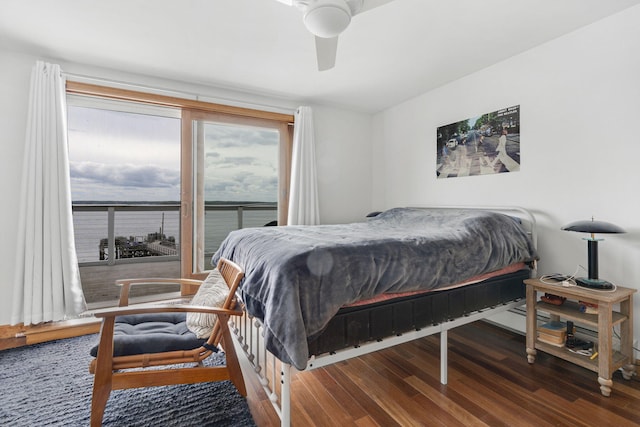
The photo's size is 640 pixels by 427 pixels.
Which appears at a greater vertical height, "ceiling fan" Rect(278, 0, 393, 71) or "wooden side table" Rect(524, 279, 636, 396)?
"ceiling fan" Rect(278, 0, 393, 71)

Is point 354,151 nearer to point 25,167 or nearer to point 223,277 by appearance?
point 223,277

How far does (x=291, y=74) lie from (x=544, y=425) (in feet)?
10.8

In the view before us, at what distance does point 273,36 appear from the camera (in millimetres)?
2385

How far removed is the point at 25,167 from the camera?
2.49 metres

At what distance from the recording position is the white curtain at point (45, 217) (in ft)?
8.17

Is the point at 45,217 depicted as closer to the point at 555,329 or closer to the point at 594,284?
the point at 555,329

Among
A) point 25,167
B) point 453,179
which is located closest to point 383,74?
point 453,179

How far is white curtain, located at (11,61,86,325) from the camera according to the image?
249 cm

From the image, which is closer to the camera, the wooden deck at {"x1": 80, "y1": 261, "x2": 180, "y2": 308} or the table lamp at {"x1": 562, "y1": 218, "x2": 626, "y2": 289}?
the table lamp at {"x1": 562, "y1": 218, "x2": 626, "y2": 289}

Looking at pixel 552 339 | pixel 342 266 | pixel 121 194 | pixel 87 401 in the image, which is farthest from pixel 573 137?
pixel 121 194

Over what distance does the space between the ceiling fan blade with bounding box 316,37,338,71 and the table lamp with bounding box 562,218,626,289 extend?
198 centimetres

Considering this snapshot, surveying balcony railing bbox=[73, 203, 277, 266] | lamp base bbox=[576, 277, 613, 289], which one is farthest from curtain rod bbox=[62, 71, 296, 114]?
lamp base bbox=[576, 277, 613, 289]

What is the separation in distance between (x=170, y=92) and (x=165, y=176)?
1742 mm

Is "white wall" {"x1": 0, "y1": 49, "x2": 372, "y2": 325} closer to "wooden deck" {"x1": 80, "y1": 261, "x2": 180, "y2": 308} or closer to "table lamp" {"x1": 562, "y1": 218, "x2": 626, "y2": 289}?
"wooden deck" {"x1": 80, "y1": 261, "x2": 180, "y2": 308}
